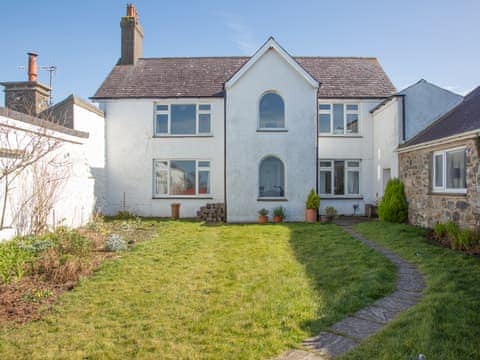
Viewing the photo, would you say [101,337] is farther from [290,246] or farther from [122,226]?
[122,226]

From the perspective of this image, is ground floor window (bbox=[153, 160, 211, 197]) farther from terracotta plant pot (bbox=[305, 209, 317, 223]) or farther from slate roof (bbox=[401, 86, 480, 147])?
slate roof (bbox=[401, 86, 480, 147])

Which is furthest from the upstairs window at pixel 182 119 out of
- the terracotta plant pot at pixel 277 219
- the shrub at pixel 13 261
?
the shrub at pixel 13 261

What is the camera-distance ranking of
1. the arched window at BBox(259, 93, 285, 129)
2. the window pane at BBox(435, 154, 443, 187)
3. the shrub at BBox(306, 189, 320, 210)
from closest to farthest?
the window pane at BBox(435, 154, 443, 187) < the shrub at BBox(306, 189, 320, 210) < the arched window at BBox(259, 93, 285, 129)

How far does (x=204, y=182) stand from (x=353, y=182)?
7.54m

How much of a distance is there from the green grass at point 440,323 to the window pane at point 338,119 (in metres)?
10.8

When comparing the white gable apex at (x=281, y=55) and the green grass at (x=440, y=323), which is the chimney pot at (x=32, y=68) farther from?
the green grass at (x=440, y=323)

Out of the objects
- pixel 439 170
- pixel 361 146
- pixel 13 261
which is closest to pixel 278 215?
pixel 361 146

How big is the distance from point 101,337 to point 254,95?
41.6 feet

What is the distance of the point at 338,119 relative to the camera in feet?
56.5

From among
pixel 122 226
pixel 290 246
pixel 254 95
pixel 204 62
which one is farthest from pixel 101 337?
pixel 204 62

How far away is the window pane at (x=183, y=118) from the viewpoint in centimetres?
1706

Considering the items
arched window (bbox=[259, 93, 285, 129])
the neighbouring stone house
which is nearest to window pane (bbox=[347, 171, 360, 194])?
the neighbouring stone house

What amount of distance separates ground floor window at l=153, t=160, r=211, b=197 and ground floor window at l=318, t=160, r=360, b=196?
5.78m

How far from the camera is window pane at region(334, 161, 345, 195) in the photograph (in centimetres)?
1709
